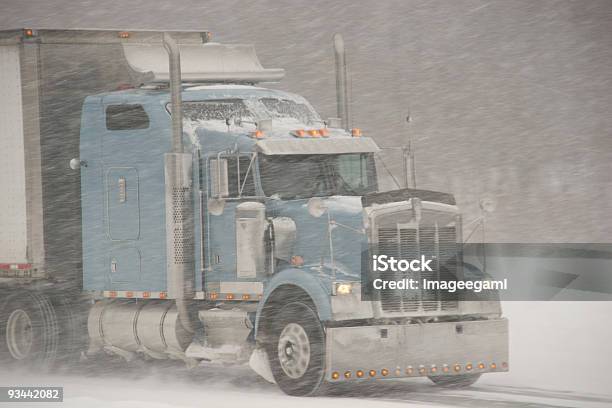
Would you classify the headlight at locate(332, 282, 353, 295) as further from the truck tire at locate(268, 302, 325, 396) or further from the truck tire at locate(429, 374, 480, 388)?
the truck tire at locate(429, 374, 480, 388)

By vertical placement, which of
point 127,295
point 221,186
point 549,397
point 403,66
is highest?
Result: point 403,66

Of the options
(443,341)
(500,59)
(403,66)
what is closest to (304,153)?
(443,341)

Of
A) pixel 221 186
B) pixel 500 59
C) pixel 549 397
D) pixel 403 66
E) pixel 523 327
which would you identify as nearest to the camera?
pixel 549 397

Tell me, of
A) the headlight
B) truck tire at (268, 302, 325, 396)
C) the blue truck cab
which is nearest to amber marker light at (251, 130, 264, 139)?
the blue truck cab

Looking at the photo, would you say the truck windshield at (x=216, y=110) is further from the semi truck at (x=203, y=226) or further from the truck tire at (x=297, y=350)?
the truck tire at (x=297, y=350)

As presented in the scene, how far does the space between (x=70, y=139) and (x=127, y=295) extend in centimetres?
226

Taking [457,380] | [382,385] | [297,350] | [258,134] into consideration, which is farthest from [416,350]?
[258,134]

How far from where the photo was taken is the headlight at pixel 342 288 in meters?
14.8

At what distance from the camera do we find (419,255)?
15391 millimetres

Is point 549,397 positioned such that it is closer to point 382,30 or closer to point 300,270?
point 300,270

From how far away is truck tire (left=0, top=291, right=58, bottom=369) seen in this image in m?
18.3

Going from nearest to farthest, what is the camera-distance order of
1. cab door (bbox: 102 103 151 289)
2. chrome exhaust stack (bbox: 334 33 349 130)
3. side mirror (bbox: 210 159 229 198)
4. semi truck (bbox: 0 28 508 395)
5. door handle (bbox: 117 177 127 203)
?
semi truck (bbox: 0 28 508 395)
side mirror (bbox: 210 159 229 198)
cab door (bbox: 102 103 151 289)
door handle (bbox: 117 177 127 203)
chrome exhaust stack (bbox: 334 33 349 130)

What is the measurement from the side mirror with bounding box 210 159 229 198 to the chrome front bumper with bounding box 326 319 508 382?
7.77 ft

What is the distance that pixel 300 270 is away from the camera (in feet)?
49.7
